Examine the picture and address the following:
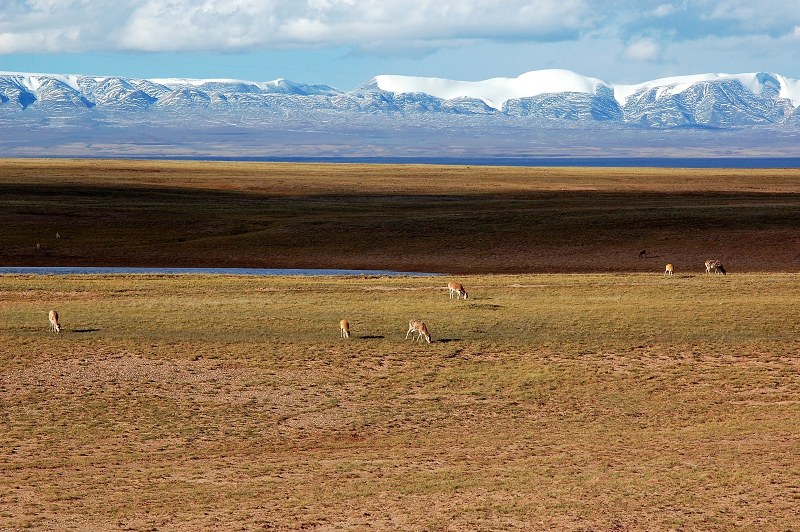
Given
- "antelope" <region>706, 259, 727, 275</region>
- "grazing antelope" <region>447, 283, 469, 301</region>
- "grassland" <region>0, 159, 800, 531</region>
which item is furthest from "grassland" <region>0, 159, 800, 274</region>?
"grazing antelope" <region>447, 283, 469, 301</region>

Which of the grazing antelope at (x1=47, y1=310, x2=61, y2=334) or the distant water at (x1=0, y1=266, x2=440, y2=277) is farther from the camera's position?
the distant water at (x1=0, y1=266, x2=440, y2=277)

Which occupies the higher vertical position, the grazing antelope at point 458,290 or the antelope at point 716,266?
the grazing antelope at point 458,290

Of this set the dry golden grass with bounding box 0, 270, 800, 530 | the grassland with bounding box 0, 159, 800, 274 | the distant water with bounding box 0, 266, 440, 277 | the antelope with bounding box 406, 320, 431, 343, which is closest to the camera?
the dry golden grass with bounding box 0, 270, 800, 530

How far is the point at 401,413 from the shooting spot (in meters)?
22.1

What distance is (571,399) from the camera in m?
23.3

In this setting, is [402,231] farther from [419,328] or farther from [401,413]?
[401,413]

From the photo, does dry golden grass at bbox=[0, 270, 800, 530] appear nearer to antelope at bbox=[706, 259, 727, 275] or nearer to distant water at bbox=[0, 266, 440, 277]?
antelope at bbox=[706, 259, 727, 275]

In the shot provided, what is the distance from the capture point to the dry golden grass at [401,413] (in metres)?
15.6

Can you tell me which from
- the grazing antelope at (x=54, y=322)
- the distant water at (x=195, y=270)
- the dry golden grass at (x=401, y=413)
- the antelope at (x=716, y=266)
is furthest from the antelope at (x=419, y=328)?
→ the distant water at (x=195, y=270)

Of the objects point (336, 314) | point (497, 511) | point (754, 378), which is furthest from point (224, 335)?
point (497, 511)

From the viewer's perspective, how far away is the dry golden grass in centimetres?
1562

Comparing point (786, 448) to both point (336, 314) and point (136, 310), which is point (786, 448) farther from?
point (136, 310)

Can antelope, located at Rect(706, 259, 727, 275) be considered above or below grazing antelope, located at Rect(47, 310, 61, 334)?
below

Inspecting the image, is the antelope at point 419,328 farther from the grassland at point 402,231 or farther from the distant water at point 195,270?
the grassland at point 402,231
